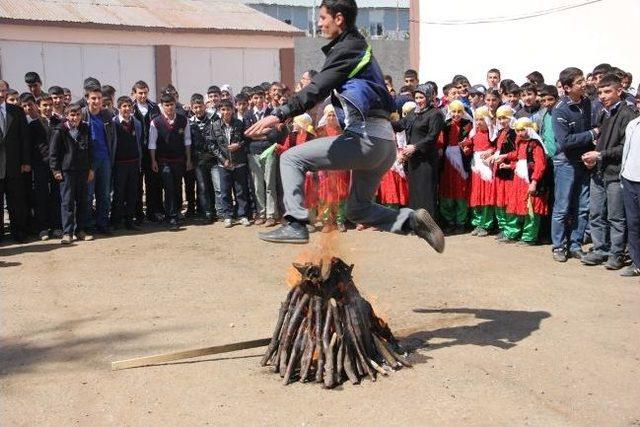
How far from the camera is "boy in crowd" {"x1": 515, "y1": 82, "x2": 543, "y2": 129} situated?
10180 mm

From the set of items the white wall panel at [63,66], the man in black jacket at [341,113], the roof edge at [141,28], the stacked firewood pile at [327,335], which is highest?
the roof edge at [141,28]

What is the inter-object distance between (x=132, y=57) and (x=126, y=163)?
1422 cm

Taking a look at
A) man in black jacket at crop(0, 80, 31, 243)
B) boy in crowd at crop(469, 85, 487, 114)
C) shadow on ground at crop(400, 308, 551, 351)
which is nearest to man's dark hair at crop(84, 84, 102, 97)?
man in black jacket at crop(0, 80, 31, 243)

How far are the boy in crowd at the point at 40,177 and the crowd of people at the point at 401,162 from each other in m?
0.02

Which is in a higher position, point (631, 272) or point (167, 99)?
point (167, 99)

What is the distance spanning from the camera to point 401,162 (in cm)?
1091

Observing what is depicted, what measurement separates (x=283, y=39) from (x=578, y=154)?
2033 centimetres

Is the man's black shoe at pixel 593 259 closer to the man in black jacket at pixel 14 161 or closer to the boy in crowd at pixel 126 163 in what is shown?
the boy in crowd at pixel 126 163

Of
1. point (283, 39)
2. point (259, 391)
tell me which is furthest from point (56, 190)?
point (283, 39)

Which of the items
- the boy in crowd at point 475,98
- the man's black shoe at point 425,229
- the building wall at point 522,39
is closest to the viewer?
the man's black shoe at point 425,229

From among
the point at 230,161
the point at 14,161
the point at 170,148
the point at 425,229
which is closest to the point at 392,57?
the point at 230,161

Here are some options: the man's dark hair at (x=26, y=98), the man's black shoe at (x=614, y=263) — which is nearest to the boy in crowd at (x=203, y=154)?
the man's dark hair at (x=26, y=98)

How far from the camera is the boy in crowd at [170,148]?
1162 cm

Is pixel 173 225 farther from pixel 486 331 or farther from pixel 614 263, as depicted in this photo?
pixel 486 331
